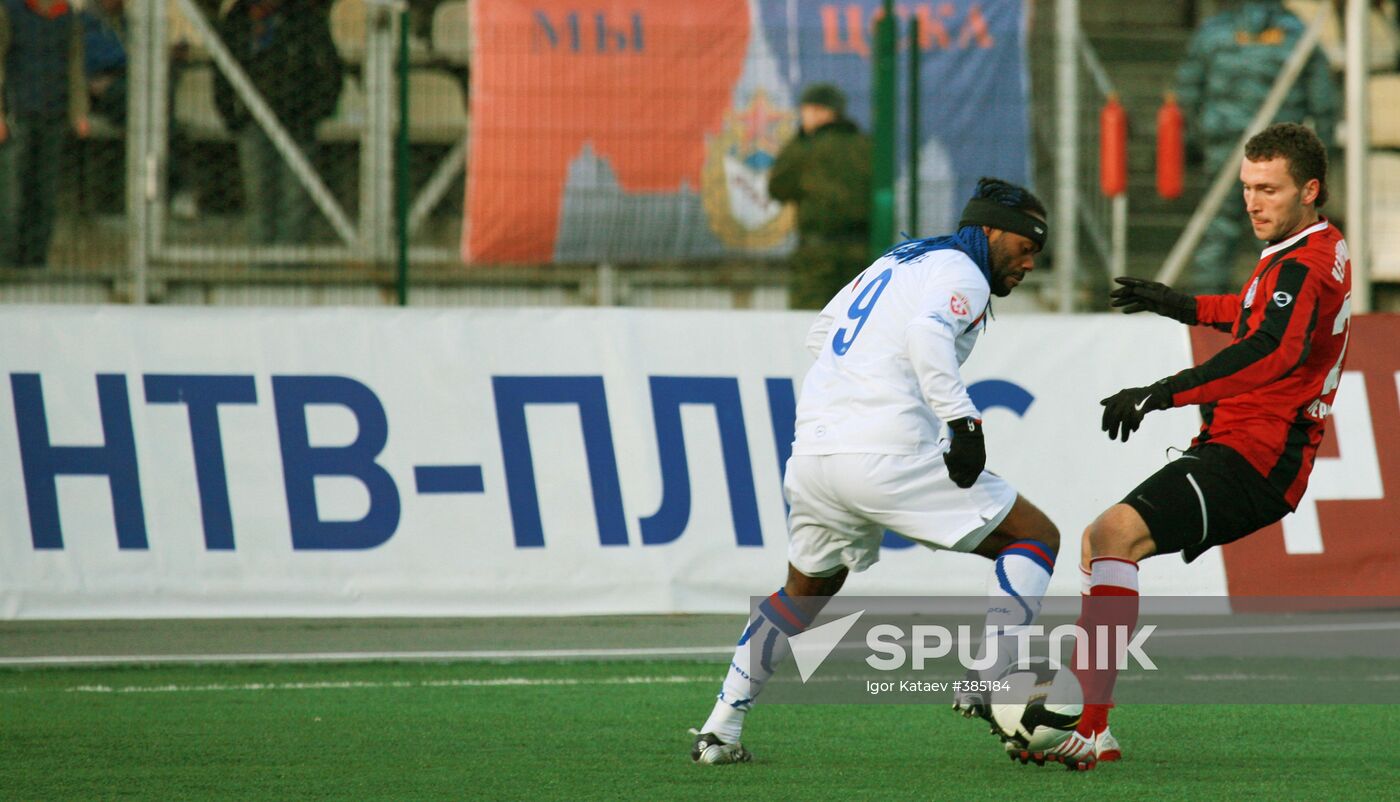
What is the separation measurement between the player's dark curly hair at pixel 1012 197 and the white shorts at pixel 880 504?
2.69 feet

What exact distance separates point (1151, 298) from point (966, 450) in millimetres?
936

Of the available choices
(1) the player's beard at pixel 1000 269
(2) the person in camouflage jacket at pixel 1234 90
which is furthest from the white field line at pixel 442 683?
(2) the person in camouflage jacket at pixel 1234 90

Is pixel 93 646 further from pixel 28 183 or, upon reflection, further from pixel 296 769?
pixel 28 183

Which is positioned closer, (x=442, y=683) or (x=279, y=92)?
(x=442, y=683)

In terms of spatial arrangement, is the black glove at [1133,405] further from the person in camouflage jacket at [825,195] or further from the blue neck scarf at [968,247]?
the person in camouflage jacket at [825,195]

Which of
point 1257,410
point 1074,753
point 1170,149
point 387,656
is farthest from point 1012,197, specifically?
point 1170,149

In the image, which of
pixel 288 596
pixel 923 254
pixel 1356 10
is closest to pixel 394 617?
pixel 288 596

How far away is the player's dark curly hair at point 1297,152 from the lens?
5992mm

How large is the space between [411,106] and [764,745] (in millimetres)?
7508

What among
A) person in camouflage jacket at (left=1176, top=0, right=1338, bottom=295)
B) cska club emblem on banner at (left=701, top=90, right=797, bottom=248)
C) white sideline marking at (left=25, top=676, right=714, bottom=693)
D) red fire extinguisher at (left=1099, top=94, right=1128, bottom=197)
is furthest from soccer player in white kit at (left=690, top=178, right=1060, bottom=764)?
person in camouflage jacket at (left=1176, top=0, right=1338, bottom=295)

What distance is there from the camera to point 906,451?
19.5 ft

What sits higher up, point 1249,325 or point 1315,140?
point 1315,140

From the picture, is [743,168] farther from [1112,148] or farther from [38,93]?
[38,93]

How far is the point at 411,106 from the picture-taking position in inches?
515
